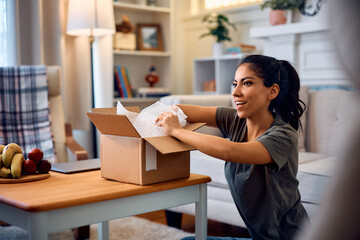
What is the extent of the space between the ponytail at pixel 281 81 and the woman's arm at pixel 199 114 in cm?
23

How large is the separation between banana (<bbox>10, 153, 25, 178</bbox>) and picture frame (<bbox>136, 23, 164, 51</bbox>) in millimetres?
2999

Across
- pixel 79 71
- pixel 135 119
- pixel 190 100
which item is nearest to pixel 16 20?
pixel 79 71

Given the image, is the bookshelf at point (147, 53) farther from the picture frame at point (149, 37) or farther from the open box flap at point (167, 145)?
the open box flap at point (167, 145)

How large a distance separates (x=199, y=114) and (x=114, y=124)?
40cm

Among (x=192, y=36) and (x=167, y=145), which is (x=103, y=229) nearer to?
(x=167, y=145)

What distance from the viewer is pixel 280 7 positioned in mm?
3480

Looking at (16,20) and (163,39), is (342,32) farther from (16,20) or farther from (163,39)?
(163,39)

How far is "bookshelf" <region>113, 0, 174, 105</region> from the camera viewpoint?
425 centimetres

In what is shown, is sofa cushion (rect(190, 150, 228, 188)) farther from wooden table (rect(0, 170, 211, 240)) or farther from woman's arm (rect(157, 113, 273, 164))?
woman's arm (rect(157, 113, 273, 164))

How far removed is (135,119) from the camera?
1.38 meters

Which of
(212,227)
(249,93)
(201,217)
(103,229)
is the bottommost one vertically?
(212,227)

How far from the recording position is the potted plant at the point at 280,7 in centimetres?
Result: 346

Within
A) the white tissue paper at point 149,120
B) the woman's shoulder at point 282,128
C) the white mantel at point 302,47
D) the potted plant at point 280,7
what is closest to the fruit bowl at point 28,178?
the white tissue paper at point 149,120

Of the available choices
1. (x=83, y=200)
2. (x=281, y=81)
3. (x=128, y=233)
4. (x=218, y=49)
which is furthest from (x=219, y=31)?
(x=83, y=200)
